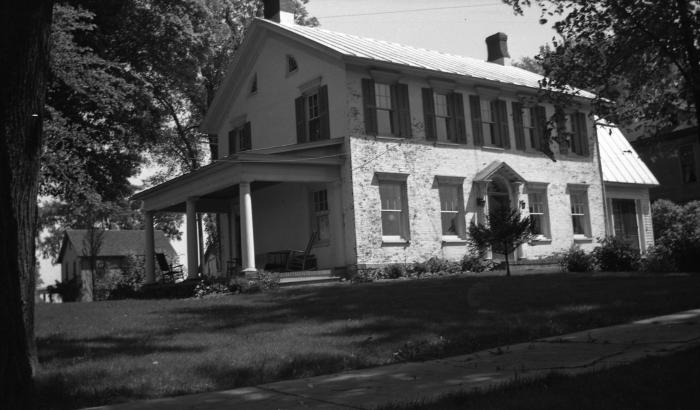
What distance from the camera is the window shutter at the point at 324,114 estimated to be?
20.5m

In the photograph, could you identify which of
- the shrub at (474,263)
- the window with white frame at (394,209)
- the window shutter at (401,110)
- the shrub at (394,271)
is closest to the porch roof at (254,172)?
the window with white frame at (394,209)

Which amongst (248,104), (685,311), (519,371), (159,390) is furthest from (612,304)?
(248,104)

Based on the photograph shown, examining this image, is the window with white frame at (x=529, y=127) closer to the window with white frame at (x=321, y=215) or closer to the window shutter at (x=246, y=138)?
the window with white frame at (x=321, y=215)

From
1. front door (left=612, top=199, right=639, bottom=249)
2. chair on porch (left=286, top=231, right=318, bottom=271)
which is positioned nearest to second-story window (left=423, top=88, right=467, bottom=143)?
chair on porch (left=286, top=231, right=318, bottom=271)

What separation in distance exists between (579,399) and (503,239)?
1171cm

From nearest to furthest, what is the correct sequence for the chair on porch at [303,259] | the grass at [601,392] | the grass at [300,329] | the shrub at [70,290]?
the grass at [601,392] < the grass at [300,329] < the chair on porch at [303,259] < the shrub at [70,290]

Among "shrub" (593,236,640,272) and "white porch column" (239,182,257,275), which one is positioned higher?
"white porch column" (239,182,257,275)

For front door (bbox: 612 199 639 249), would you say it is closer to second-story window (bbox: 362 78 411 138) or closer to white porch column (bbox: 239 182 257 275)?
second-story window (bbox: 362 78 411 138)

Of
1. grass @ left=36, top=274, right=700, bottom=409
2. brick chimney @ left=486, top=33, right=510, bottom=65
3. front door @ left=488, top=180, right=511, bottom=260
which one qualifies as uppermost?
brick chimney @ left=486, top=33, right=510, bottom=65

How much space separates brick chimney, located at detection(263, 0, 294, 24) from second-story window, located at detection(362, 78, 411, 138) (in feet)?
18.8

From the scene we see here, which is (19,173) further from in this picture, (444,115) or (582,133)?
(582,133)

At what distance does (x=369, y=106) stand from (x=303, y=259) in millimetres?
4877

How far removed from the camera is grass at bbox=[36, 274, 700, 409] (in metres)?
6.78

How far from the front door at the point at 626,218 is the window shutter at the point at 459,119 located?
31.4 feet
